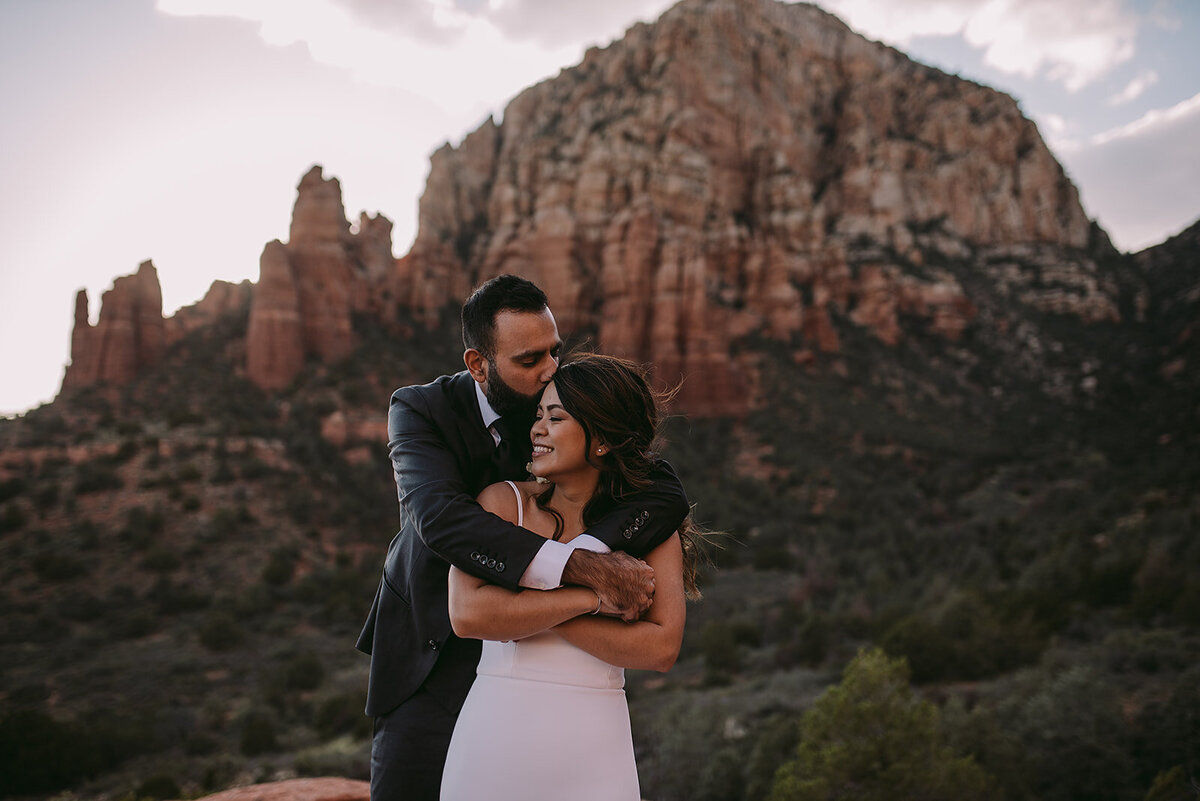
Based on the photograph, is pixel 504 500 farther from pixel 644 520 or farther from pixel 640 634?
pixel 640 634

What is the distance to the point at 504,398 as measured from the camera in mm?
2582

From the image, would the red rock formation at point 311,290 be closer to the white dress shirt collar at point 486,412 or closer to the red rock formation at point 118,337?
the red rock formation at point 118,337

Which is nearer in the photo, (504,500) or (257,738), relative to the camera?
(504,500)

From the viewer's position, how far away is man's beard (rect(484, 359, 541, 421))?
2574mm

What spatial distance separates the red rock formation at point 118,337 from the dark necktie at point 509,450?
3237cm

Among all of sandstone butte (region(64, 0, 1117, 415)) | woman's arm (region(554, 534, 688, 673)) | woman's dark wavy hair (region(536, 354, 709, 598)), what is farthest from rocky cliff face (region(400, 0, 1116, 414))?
woman's arm (region(554, 534, 688, 673))

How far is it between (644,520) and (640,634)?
332 millimetres

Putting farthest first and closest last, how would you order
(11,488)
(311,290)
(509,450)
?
(311,290)
(11,488)
(509,450)

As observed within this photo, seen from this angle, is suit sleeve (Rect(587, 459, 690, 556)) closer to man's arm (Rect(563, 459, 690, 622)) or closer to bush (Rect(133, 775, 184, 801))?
man's arm (Rect(563, 459, 690, 622))

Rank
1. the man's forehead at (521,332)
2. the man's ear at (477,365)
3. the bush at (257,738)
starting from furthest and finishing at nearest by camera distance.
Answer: the bush at (257,738) → the man's ear at (477,365) → the man's forehead at (521,332)

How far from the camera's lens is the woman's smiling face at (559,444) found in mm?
2148

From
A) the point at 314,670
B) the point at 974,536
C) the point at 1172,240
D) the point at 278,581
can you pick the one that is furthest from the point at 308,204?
the point at 1172,240

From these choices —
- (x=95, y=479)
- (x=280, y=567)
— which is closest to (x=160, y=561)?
(x=280, y=567)

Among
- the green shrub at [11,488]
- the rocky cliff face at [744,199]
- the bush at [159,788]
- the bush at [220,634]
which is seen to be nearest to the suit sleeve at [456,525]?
the bush at [159,788]
